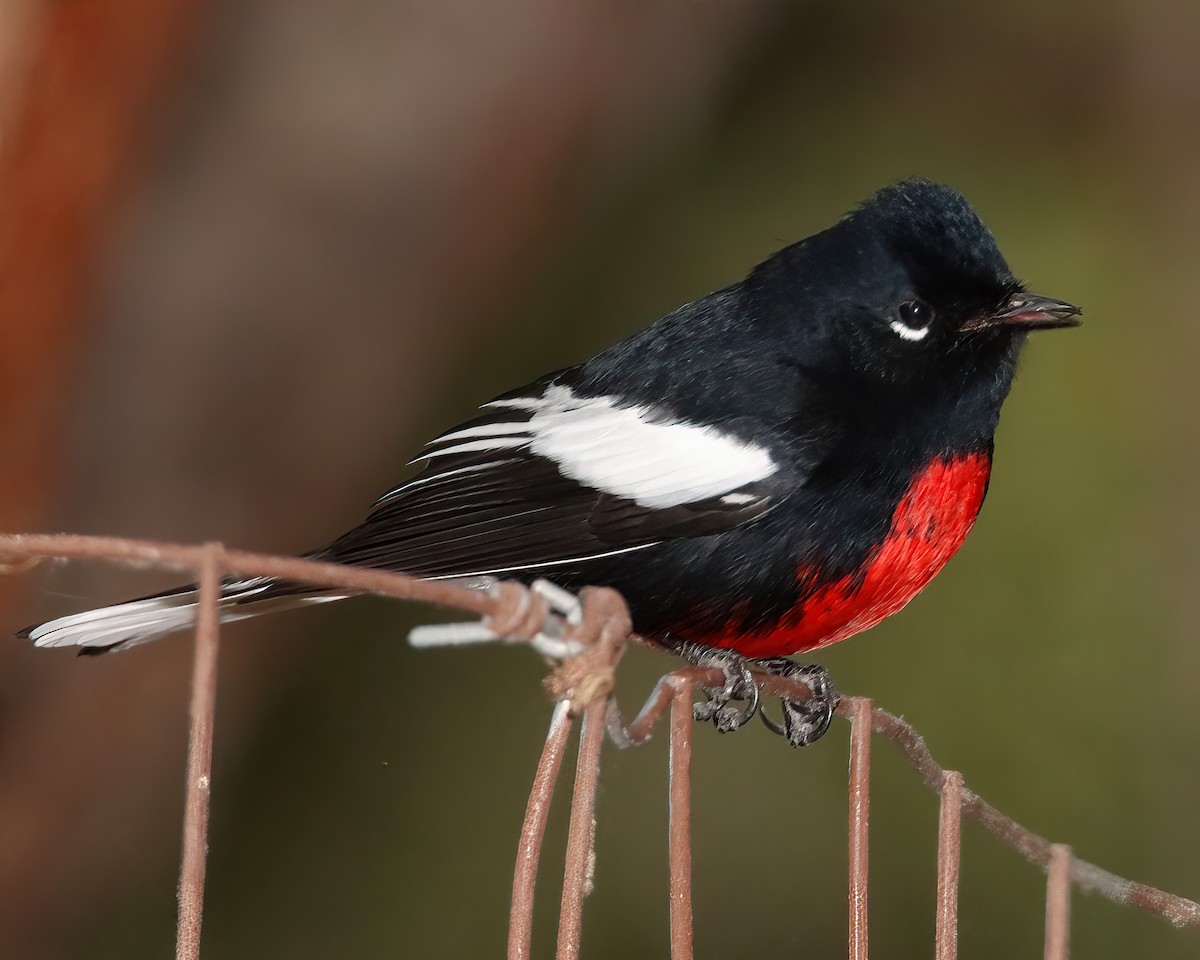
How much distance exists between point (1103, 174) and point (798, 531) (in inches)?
81.6

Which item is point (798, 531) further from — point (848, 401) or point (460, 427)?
point (460, 427)

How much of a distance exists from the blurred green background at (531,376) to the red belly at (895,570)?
312 millimetres

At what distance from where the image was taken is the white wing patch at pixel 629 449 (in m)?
1.30

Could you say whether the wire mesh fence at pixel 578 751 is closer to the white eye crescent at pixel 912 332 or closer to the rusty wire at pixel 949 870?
the rusty wire at pixel 949 870

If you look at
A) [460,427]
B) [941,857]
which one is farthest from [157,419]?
[941,857]

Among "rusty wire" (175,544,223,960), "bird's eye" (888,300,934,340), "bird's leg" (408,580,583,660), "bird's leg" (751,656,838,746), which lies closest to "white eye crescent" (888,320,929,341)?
"bird's eye" (888,300,934,340)

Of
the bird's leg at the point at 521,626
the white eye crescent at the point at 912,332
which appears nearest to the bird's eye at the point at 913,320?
the white eye crescent at the point at 912,332

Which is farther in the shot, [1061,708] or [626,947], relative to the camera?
[1061,708]

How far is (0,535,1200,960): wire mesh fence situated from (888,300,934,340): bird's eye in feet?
1.56

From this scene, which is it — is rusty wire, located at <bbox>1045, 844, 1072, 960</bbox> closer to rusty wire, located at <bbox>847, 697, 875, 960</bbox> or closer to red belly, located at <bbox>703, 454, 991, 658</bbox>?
rusty wire, located at <bbox>847, 697, 875, 960</bbox>

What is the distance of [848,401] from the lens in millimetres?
1355

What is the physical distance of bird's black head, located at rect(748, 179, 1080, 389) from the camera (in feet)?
4.51

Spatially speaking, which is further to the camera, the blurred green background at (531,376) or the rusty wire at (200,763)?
the blurred green background at (531,376)

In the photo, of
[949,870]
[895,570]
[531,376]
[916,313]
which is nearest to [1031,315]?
[916,313]
